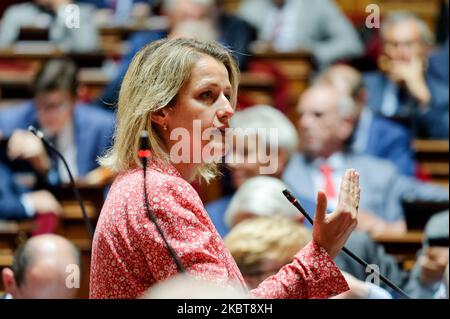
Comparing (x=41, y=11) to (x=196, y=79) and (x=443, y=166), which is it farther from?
(x=196, y=79)

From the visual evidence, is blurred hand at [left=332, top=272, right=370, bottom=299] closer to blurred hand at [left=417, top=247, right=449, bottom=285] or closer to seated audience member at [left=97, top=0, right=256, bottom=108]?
blurred hand at [left=417, top=247, right=449, bottom=285]

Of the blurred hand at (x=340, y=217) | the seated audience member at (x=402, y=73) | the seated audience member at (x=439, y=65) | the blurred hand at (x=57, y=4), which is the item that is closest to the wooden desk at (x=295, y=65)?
the seated audience member at (x=402, y=73)

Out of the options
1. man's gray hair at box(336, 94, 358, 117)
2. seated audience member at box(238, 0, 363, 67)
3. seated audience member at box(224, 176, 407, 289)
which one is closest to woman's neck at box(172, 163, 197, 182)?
seated audience member at box(224, 176, 407, 289)

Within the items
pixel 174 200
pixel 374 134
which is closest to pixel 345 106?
pixel 374 134

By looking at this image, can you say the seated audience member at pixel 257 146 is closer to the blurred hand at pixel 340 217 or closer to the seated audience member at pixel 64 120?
the seated audience member at pixel 64 120

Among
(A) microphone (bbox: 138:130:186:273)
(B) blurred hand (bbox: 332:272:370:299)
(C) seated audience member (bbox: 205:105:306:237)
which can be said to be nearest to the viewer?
(A) microphone (bbox: 138:130:186:273)

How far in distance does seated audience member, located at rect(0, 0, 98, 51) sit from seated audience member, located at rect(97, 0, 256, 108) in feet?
0.66

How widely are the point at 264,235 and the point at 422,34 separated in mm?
2207

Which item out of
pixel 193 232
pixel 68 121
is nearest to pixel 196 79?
pixel 193 232

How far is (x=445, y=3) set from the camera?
4.77 m

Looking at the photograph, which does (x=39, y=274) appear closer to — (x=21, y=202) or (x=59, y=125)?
(x=21, y=202)

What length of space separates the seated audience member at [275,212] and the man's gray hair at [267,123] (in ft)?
1.50

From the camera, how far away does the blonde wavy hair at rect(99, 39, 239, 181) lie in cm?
139

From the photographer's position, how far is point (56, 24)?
4391 mm
